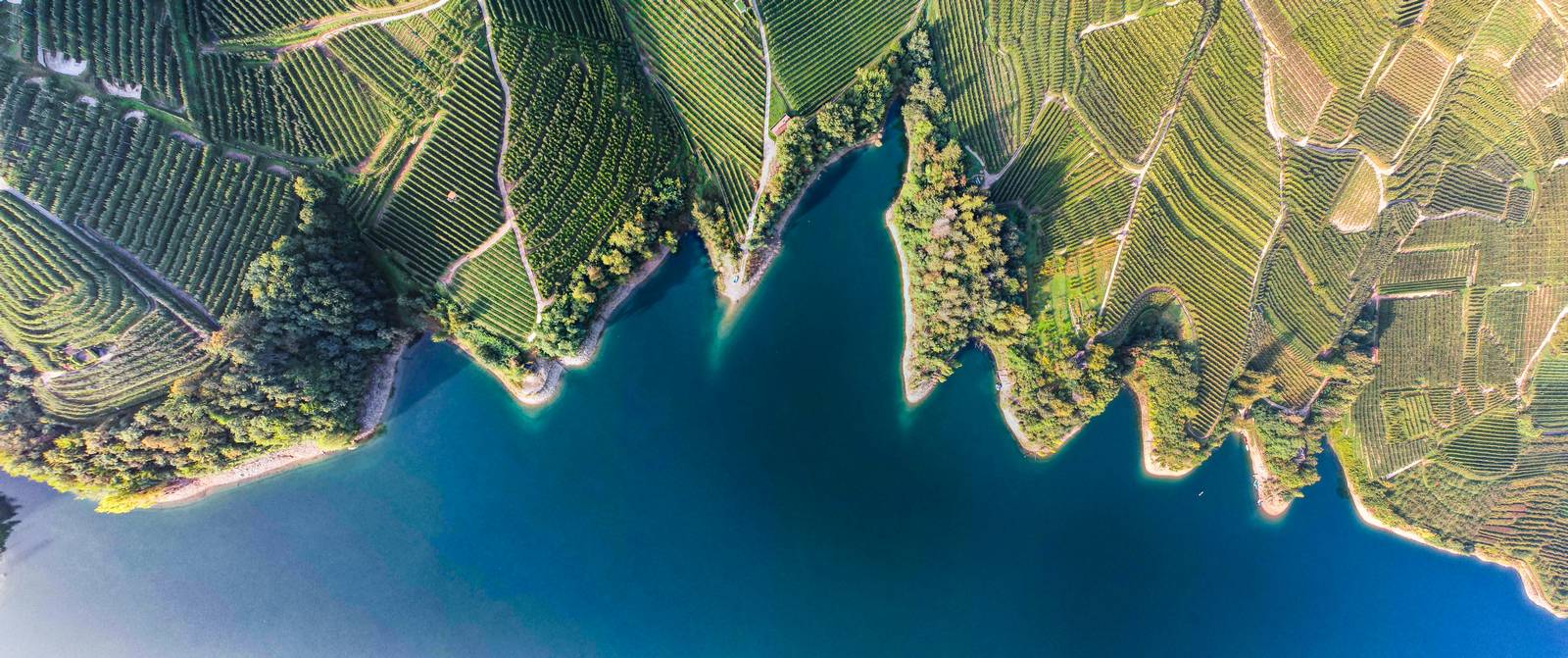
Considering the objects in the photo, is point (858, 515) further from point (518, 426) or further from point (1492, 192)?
point (1492, 192)

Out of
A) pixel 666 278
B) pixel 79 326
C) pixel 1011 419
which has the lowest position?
pixel 79 326

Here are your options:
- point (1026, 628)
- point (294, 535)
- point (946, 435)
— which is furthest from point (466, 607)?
point (1026, 628)

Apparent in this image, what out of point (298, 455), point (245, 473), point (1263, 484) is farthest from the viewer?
point (1263, 484)

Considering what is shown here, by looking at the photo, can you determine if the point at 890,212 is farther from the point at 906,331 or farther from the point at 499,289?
the point at 499,289

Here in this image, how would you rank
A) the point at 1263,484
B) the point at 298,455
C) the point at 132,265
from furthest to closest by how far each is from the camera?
1. the point at 1263,484
2. the point at 298,455
3. the point at 132,265

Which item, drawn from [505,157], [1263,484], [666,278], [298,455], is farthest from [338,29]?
[1263,484]

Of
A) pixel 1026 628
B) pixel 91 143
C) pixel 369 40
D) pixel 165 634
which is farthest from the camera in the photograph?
pixel 1026 628

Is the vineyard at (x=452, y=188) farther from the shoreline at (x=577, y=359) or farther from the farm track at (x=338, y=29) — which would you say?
the shoreline at (x=577, y=359)
